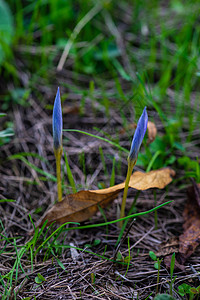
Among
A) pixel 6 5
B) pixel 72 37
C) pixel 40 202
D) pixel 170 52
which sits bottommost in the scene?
pixel 40 202

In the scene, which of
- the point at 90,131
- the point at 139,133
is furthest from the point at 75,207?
the point at 90,131

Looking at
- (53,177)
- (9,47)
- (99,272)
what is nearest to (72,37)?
(9,47)

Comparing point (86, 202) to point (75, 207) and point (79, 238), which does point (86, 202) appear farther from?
point (79, 238)

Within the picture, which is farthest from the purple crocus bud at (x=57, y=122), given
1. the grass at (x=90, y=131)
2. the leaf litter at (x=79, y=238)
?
the leaf litter at (x=79, y=238)

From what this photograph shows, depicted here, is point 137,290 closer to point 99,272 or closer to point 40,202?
point 99,272

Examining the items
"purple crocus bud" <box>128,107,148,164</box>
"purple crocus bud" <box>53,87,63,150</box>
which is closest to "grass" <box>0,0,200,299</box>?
"purple crocus bud" <box>53,87,63,150</box>

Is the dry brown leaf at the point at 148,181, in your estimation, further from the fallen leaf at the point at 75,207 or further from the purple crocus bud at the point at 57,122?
the purple crocus bud at the point at 57,122
